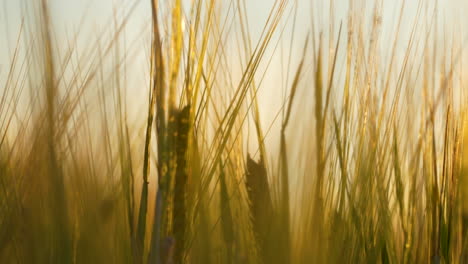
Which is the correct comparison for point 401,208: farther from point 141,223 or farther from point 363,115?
point 141,223

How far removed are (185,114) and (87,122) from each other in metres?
0.22

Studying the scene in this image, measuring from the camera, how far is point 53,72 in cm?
74

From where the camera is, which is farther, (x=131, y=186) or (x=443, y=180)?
(x=443, y=180)

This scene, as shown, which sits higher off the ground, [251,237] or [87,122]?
[87,122]

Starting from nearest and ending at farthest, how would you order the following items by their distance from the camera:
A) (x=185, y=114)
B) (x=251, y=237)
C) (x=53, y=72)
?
1. (x=185, y=114)
2. (x=53, y=72)
3. (x=251, y=237)

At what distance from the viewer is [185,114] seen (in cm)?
61

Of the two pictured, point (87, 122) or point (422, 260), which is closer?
point (87, 122)

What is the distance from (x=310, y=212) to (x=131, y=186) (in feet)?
0.84

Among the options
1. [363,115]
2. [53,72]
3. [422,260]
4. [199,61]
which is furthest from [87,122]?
[422,260]

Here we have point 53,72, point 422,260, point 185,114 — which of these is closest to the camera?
point 185,114

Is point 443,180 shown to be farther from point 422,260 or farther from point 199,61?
point 199,61

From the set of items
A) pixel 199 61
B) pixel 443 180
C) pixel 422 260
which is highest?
pixel 199 61

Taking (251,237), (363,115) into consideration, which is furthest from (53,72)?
(363,115)

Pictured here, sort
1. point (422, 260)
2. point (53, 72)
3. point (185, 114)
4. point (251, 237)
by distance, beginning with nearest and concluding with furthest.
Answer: point (185, 114), point (53, 72), point (251, 237), point (422, 260)
